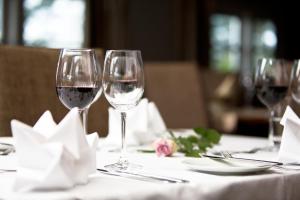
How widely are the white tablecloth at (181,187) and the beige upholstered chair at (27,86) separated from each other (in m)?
0.63

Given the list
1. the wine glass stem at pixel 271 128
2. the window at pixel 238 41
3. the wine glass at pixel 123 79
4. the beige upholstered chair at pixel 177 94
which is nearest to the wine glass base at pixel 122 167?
the wine glass at pixel 123 79

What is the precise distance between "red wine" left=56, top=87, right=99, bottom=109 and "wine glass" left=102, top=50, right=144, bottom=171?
54 mm

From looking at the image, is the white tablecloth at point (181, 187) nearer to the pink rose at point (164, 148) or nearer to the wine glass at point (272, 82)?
the pink rose at point (164, 148)

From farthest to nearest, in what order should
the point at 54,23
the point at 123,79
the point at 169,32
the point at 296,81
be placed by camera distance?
the point at 169,32, the point at 54,23, the point at 296,81, the point at 123,79

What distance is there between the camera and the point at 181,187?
0.91 m

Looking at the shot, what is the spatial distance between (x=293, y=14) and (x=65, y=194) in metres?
9.79

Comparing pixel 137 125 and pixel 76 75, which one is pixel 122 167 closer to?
pixel 76 75

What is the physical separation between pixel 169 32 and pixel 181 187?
18.2 feet

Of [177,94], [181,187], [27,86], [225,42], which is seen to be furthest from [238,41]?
[181,187]

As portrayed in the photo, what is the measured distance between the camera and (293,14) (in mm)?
10141

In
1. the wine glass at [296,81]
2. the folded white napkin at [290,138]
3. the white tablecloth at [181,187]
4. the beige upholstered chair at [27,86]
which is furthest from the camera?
the beige upholstered chair at [27,86]

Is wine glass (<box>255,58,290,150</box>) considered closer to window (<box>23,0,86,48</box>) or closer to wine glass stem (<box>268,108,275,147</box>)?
wine glass stem (<box>268,108,275,147</box>)

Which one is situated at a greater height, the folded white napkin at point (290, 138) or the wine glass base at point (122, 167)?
the folded white napkin at point (290, 138)

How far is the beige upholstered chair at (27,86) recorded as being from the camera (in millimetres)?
1817
